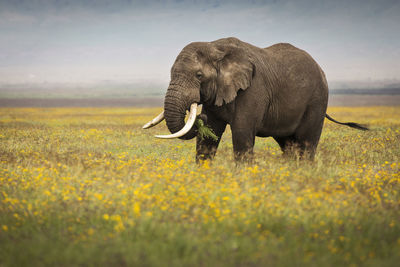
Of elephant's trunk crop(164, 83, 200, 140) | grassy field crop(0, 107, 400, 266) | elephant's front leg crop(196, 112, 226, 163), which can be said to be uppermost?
elephant's trunk crop(164, 83, 200, 140)

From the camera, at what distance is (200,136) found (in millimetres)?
8211

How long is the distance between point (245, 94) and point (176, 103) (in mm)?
1548

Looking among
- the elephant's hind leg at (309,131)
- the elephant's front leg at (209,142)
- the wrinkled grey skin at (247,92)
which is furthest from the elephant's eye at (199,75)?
the elephant's hind leg at (309,131)

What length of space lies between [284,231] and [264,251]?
0.80 meters

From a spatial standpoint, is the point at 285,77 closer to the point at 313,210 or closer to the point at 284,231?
the point at 313,210

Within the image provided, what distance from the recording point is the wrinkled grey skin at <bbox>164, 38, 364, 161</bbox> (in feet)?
24.5

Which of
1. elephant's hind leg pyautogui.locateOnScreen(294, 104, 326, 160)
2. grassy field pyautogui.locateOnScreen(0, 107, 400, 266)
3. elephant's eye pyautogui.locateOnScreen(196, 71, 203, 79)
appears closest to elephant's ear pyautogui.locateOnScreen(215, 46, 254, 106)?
elephant's eye pyautogui.locateOnScreen(196, 71, 203, 79)

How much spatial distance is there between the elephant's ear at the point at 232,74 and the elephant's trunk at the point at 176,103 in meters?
0.55

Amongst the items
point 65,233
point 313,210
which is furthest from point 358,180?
point 65,233

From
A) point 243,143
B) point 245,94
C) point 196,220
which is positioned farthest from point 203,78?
point 196,220

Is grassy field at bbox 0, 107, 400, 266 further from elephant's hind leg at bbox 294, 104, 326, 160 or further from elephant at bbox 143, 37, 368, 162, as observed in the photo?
elephant's hind leg at bbox 294, 104, 326, 160

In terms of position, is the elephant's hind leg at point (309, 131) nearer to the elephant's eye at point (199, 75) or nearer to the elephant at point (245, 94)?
the elephant at point (245, 94)

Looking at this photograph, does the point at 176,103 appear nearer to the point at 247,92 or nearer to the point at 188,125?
the point at 188,125

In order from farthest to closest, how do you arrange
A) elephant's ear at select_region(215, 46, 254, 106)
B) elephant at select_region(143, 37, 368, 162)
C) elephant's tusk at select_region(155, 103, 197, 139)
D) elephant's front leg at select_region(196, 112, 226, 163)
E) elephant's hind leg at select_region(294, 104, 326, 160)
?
elephant's hind leg at select_region(294, 104, 326, 160), elephant's front leg at select_region(196, 112, 226, 163), elephant's ear at select_region(215, 46, 254, 106), elephant at select_region(143, 37, 368, 162), elephant's tusk at select_region(155, 103, 197, 139)
